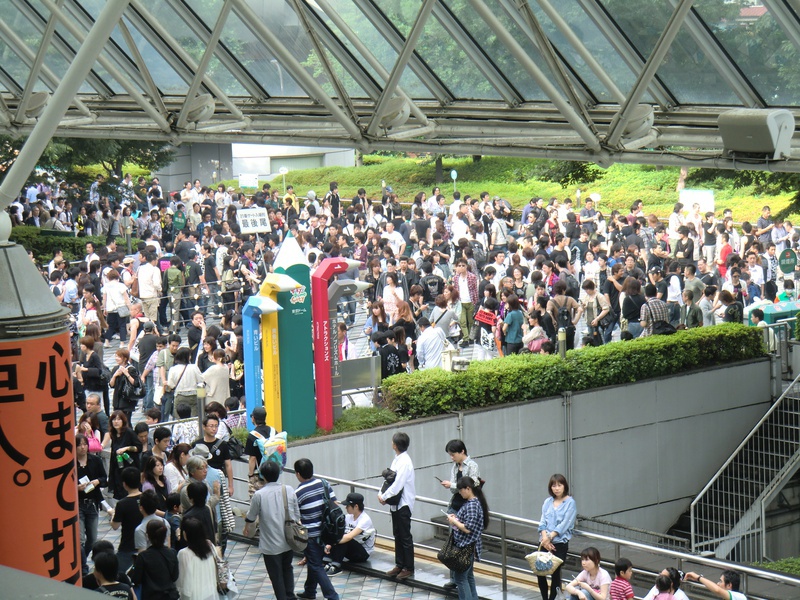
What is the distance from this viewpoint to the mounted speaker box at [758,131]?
11.1m

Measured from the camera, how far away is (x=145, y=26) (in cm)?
1673

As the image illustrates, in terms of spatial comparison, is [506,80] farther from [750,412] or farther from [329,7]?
[750,412]

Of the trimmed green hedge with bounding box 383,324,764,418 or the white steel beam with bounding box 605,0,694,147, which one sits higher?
the white steel beam with bounding box 605,0,694,147

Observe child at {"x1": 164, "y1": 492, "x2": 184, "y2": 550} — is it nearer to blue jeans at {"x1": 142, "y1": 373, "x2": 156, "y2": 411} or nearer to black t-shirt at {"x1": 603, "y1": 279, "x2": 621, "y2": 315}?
blue jeans at {"x1": 142, "y1": 373, "x2": 156, "y2": 411}

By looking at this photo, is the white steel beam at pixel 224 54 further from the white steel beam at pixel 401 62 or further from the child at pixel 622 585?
the child at pixel 622 585

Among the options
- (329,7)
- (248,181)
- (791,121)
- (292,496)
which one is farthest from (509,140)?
(248,181)

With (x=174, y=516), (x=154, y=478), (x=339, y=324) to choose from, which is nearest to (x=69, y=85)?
(x=174, y=516)

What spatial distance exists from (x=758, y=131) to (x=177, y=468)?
19.6 ft

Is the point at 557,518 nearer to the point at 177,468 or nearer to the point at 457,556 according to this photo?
the point at 457,556

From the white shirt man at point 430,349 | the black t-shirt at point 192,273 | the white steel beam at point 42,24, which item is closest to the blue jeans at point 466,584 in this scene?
the white shirt man at point 430,349

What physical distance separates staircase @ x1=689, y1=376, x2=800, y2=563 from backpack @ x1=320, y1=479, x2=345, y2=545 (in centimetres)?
743

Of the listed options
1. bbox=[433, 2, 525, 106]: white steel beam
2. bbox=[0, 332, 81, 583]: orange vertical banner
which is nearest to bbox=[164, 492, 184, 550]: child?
bbox=[0, 332, 81, 583]: orange vertical banner

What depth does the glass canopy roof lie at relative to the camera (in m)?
11.9

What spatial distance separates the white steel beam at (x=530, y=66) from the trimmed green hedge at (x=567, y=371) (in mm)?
5170
